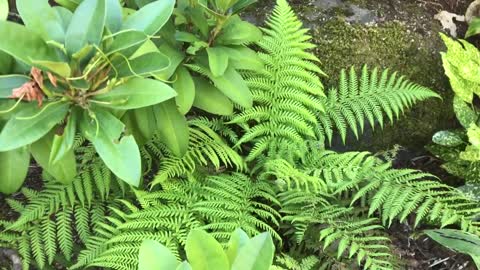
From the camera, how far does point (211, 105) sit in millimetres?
2078

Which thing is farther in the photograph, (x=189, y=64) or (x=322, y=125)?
(x=322, y=125)

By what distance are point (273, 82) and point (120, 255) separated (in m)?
1.09

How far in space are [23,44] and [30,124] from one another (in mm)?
211

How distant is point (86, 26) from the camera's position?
1.45 metres

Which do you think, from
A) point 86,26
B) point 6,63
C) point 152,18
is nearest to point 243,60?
point 152,18

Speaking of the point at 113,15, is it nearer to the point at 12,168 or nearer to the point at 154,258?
the point at 12,168

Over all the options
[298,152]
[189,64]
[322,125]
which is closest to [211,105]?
[189,64]

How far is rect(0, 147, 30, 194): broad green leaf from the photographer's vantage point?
5.63 ft

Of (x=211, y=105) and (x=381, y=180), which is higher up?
(x=211, y=105)

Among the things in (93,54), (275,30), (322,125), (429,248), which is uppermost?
(93,54)

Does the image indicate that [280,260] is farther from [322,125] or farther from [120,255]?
[322,125]

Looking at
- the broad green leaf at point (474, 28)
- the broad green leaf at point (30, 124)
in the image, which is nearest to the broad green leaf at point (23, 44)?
the broad green leaf at point (30, 124)

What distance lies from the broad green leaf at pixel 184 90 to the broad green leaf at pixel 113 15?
16.2 inches

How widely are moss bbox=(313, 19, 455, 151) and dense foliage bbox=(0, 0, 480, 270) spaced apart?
8 cm
